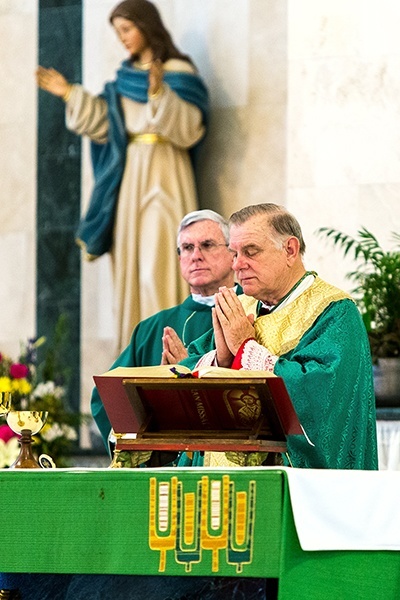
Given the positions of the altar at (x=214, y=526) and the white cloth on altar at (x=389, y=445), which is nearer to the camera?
the altar at (x=214, y=526)

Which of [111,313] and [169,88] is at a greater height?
[169,88]

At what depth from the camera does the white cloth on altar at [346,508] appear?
3736mm

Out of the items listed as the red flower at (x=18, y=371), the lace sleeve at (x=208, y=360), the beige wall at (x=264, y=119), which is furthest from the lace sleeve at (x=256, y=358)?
the beige wall at (x=264, y=119)

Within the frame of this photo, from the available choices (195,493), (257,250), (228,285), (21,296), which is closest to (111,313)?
(21,296)

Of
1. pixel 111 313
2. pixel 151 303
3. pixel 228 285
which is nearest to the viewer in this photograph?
pixel 228 285

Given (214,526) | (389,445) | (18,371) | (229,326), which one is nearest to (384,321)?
(389,445)

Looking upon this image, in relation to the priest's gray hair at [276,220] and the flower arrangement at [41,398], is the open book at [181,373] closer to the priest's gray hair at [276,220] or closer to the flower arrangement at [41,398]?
the priest's gray hair at [276,220]

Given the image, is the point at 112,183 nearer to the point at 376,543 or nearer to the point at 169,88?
the point at 169,88

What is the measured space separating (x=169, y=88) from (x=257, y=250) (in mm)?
4513

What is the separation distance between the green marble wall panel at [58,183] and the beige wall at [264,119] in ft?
0.26

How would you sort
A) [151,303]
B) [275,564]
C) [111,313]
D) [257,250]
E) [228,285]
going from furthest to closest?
[111,313] → [151,303] → [228,285] → [257,250] → [275,564]

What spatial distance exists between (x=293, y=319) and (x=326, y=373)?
15.3 inches

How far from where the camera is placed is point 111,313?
386 inches

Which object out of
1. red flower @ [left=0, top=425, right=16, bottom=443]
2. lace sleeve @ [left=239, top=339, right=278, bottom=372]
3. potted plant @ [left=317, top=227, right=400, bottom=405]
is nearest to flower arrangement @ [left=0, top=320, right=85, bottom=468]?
red flower @ [left=0, top=425, right=16, bottom=443]
